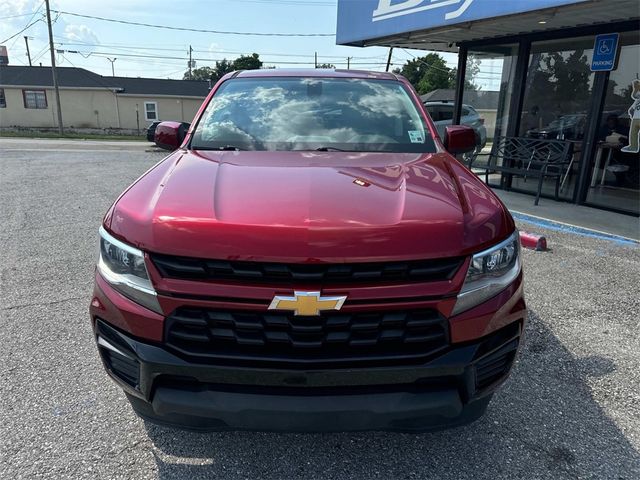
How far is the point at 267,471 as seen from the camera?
2.14 meters

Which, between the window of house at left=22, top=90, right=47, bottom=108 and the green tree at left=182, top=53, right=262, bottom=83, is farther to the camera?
the green tree at left=182, top=53, right=262, bottom=83

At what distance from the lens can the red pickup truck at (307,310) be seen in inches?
68.3

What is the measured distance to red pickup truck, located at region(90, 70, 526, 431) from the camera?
1.73 m

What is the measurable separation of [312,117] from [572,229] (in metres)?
4.82

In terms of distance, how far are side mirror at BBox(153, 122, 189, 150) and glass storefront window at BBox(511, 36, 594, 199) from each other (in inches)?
282

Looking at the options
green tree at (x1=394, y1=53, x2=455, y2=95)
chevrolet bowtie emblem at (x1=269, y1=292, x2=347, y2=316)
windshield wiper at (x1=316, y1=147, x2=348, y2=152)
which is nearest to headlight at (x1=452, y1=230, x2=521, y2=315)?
chevrolet bowtie emblem at (x1=269, y1=292, x2=347, y2=316)

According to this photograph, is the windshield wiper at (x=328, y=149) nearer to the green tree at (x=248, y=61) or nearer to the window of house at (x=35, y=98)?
the window of house at (x=35, y=98)

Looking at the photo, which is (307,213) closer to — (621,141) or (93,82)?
(621,141)

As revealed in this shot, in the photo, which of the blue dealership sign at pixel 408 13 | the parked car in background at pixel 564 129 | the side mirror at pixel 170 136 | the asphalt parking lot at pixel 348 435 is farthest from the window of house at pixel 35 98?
the side mirror at pixel 170 136

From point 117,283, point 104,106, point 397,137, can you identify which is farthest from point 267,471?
point 104,106

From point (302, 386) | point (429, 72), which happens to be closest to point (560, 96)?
point (302, 386)

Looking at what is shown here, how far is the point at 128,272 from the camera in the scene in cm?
185

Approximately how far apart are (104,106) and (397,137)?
40119 mm

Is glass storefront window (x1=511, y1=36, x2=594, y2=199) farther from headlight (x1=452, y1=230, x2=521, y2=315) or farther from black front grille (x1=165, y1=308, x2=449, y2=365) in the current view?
black front grille (x1=165, y1=308, x2=449, y2=365)
